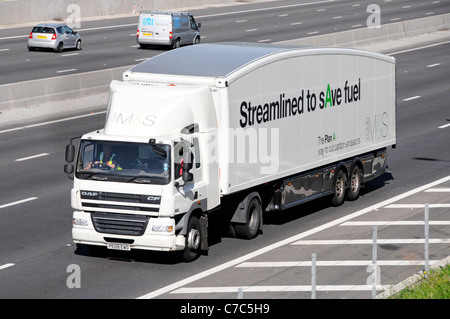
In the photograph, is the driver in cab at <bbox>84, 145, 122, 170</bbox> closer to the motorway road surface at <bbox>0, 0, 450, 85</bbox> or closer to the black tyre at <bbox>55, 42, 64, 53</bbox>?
the motorway road surface at <bbox>0, 0, 450, 85</bbox>

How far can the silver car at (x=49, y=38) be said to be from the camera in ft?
173

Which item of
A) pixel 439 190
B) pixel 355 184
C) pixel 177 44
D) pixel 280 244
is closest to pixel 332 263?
pixel 280 244

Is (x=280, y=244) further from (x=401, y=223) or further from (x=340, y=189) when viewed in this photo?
(x=340, y=189)

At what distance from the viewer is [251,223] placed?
2095 centimetres

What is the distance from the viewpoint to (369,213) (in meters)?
23.5

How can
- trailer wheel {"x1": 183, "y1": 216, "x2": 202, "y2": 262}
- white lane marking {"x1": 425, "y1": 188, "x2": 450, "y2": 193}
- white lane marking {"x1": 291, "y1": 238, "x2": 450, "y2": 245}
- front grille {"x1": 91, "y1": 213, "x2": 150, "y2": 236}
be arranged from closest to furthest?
front grille {"x1": 91, "y1": 213, "x2": 150, "y2": 236} → trailer wheel {"x1": 183, "y1": 216, "x2": 202, "y2": 262} → white lane marking {"x1": 291, "y1": 238, "x2": 450, "y2": 245} → white lane marking {"x1": 425, "y1": 188, "x2": 450, "y2": 193}

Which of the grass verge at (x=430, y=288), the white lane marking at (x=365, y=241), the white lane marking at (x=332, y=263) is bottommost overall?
the white lane marking at (x=365, y=241)

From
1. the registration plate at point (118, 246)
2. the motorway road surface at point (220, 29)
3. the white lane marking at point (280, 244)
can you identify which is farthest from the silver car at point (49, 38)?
the registration plate at point (118, 246)

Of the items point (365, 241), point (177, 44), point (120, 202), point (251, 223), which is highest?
point (120, 202)

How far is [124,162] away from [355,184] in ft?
28.5

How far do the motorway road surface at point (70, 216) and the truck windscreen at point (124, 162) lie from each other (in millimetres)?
1780

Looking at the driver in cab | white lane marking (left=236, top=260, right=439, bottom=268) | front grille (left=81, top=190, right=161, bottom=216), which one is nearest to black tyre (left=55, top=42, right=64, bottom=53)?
the driver in cab

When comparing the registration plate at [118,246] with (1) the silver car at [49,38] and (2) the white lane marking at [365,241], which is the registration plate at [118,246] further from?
(1) the silver car at [49,38]

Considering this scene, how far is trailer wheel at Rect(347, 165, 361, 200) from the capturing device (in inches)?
986
